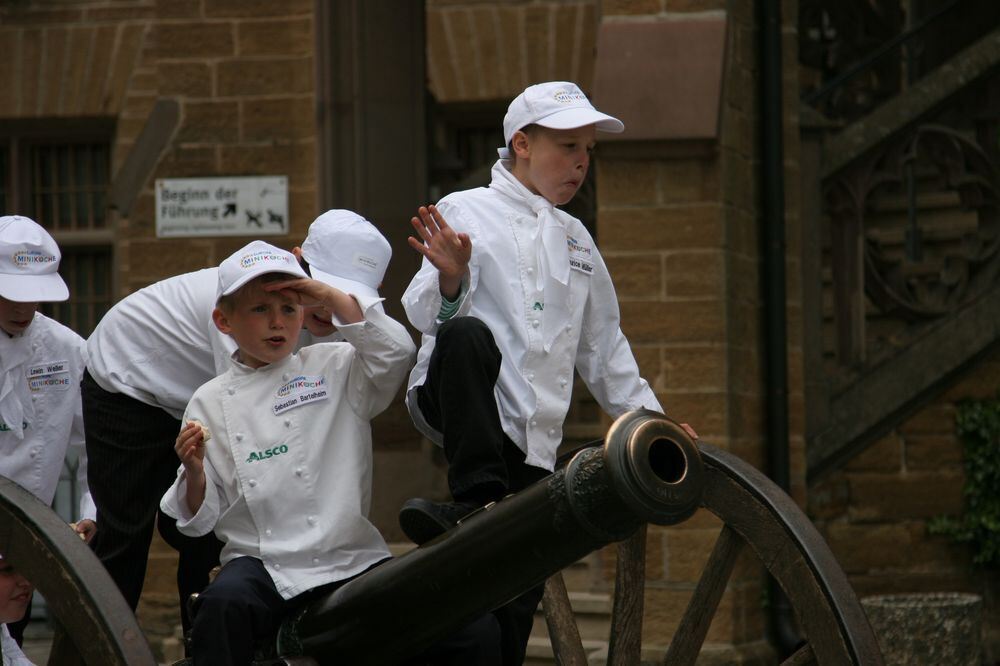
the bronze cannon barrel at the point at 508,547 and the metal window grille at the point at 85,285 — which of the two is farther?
the metal window grille at the point at 85,285

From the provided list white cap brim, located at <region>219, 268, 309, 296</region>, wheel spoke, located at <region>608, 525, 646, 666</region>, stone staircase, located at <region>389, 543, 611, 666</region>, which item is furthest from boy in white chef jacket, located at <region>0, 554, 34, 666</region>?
stone staircase, located at <region>389, 543, 611, 666</region>

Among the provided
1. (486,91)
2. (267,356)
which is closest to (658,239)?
(267,356)

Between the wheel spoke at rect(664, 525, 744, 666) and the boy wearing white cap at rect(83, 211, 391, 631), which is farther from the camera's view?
the boy wearing white cap at rect(83, 211, 391, 631)

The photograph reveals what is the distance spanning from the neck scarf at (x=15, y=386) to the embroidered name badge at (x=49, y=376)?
0.03 m

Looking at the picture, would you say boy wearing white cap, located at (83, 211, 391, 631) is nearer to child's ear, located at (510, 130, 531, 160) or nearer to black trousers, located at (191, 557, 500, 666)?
child's ear, located at (510, 130, 531, 160)

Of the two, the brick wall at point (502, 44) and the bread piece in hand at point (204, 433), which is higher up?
the brick wall at point (502, 44)

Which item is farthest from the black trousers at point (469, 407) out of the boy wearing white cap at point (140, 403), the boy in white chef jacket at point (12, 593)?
the boy in white chef jacket at point (12, 593)

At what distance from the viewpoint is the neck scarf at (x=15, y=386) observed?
482cm

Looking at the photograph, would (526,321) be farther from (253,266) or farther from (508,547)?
(508,547)

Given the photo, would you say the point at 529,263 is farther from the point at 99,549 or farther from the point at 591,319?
the point at 99,549

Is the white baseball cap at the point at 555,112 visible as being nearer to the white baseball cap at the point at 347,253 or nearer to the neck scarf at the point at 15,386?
the white baseball cap at the point at 347,253

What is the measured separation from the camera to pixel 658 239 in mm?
7188

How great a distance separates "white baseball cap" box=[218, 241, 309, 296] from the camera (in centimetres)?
386

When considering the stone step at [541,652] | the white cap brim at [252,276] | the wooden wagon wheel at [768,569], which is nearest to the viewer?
the wooden wagon wheel at [768,569]
